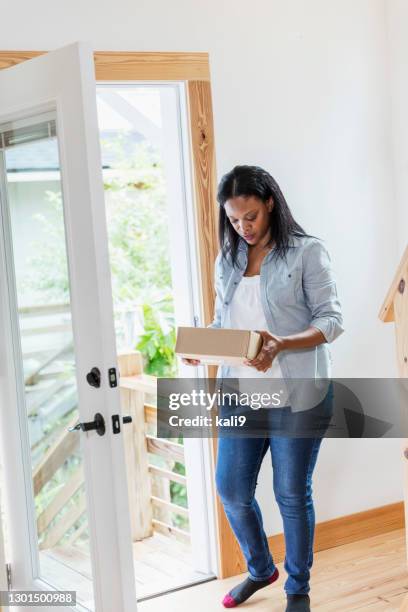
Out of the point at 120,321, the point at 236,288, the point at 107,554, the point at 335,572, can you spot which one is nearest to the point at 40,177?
the point at 236,288

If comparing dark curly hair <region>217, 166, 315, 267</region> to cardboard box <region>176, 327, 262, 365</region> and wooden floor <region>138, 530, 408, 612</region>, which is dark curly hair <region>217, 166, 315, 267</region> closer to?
cardboard box <region>176, 327, 262, 365</region>

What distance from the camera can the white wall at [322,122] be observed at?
3.19 meters

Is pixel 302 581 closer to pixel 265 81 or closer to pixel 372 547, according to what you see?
pixel 372 547

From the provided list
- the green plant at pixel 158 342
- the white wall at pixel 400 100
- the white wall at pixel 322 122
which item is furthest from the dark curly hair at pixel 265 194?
the green plant at pixel 158 342

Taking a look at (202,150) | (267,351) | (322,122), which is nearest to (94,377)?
(267,351)

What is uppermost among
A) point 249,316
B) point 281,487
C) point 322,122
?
point 322,122

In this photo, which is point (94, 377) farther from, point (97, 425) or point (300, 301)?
point (300, 301)

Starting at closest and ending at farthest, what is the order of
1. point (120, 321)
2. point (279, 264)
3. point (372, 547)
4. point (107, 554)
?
1. point (107, 554)
2. point (279, 264)
3. point (372, 547)
4. point (120, 321)

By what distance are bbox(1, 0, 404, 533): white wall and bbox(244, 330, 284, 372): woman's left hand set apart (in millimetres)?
907

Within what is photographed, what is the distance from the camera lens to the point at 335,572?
3330 mm

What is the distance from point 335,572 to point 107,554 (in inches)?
47.3

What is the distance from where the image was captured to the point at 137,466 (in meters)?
4.05

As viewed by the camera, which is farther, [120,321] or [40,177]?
[120,321]

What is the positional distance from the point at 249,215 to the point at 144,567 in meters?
1.71
